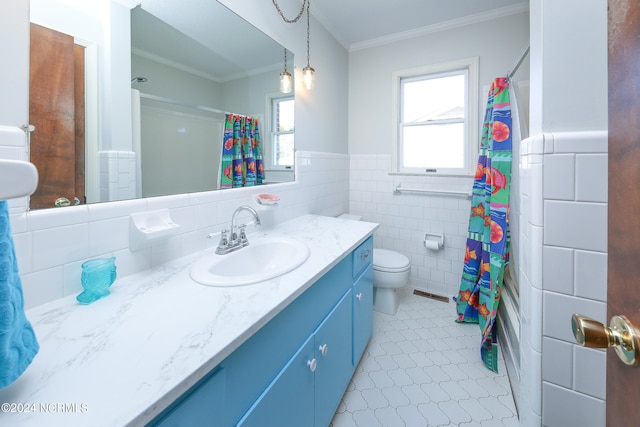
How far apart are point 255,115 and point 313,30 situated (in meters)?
1.07

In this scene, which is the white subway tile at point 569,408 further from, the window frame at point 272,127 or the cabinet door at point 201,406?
the window frame at point 272,127

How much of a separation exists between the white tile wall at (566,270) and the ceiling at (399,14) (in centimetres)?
197

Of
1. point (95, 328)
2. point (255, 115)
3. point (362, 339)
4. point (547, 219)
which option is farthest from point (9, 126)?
point (362, 339)

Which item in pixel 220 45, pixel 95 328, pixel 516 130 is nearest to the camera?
pixel 95 328

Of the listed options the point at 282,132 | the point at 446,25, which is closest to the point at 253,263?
the point at 282,132

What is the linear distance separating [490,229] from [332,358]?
4.62 feet

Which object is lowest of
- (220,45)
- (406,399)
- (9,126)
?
(406,399)

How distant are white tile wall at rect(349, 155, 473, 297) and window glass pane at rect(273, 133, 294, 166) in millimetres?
1141

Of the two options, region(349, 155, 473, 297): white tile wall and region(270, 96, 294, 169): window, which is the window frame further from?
region(349, 155, 473, 297): white tile wall

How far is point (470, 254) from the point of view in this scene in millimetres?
2141

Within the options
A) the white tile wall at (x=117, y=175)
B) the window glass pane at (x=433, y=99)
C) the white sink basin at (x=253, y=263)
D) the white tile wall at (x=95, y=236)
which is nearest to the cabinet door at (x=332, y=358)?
the white sink basin at (x=253, y=263)

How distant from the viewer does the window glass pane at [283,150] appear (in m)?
1.83

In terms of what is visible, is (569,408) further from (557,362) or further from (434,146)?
(434,146)

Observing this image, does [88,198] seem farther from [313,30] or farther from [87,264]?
[313,30]
